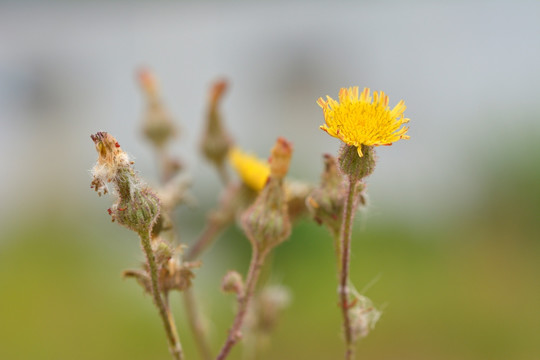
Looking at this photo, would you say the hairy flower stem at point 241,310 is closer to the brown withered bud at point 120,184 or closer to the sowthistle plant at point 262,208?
the sowthistle plant at point 262,208

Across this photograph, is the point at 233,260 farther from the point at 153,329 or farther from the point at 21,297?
the point at 21,297

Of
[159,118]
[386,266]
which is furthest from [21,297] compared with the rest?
[159,118]

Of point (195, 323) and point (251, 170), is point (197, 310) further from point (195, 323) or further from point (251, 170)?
point (251, 170)

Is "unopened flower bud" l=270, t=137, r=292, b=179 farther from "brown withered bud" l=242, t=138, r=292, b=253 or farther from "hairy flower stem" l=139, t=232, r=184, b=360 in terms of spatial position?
"hairy flower stem" l=139, t=232, r=184, b=360

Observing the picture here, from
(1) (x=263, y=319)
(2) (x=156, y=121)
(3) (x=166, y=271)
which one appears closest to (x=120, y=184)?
(3) (x=166, y=271)

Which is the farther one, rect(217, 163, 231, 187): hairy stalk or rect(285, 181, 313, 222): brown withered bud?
rect(217, 163, 231, 187): hairy stalk

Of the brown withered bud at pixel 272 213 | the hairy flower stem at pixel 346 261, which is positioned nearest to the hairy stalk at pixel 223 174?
the brown withered bud at pixel 272 213

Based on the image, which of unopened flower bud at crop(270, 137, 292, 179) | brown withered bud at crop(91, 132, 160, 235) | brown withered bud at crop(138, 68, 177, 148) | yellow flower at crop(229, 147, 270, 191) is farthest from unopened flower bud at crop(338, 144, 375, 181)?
brown withered bud at crop(138, 68, 177, 148)
